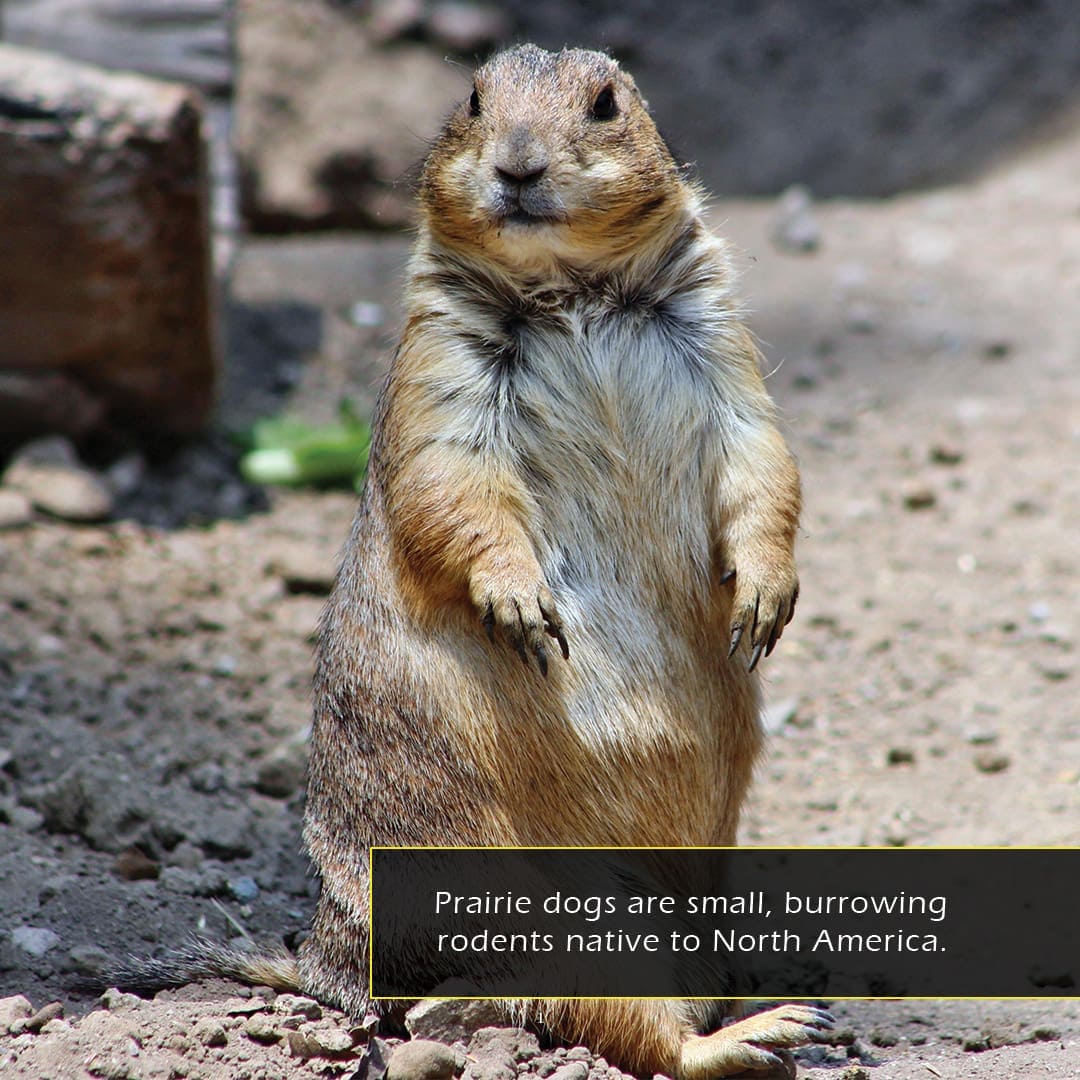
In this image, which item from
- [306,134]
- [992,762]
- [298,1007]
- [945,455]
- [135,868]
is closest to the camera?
[298,1007]

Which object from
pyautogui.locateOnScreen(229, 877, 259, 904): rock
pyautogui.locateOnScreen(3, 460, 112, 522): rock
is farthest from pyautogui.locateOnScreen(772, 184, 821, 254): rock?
pyautogui.locateOnScreen(229, 877, 259, 904): rock

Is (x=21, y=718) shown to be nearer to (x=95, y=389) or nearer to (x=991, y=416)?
(x=95, y=389)

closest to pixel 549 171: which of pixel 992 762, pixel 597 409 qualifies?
pixel 597 409

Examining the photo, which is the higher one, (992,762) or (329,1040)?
(992,762)

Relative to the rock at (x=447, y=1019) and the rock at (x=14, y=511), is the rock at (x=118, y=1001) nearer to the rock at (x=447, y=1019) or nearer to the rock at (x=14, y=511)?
the rock at (x=447, y=1019)

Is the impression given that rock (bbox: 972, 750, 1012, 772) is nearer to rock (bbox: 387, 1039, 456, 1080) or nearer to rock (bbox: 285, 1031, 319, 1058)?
rock (bbox: 387, 1039, 456, 1080)

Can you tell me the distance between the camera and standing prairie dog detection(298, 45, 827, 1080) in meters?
3.51

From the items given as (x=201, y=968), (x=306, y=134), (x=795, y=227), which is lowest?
(x=201, y=968)

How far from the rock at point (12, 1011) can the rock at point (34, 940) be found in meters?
0.27

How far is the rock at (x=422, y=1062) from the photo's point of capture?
3.22 metres

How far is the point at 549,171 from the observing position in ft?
11.5

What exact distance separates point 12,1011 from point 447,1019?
1.00 meters

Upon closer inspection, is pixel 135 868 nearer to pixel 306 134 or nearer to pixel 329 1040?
pixel 329 1040

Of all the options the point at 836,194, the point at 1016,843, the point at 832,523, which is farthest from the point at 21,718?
the point at 836,194
